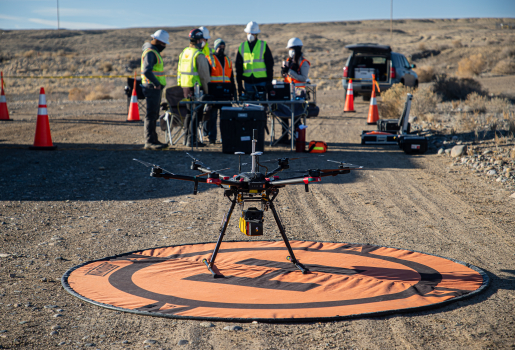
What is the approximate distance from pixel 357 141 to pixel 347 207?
18.7 feet

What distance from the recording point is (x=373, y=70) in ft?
63.2

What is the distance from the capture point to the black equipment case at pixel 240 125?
9.79 meters

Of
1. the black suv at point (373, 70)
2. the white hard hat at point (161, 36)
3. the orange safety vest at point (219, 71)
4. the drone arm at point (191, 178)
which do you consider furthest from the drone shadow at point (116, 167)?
the black suv at point (373, 70)

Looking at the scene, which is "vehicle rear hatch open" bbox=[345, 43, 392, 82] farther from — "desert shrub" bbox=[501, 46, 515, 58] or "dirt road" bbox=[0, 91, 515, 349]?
"desert shrub" bbox=[501, 46, 515, 58]

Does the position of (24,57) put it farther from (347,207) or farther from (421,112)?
(347,207)

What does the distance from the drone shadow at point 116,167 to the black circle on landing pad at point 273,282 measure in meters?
2.14

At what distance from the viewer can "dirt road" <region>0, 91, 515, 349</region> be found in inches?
129

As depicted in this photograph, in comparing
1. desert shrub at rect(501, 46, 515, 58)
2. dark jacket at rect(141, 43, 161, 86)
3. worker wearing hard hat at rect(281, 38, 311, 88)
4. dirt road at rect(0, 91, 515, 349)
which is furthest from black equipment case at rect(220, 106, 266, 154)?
desert shrub at rect(501, 46, 515, 58)

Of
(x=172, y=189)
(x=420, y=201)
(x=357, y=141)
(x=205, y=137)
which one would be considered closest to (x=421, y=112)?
(x=357, y=141)

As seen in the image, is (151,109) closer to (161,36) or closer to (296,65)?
(161,36)

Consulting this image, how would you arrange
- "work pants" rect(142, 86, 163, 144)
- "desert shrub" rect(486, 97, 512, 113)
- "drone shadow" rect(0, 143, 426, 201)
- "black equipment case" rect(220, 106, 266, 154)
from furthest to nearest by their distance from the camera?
"desert shrub" rect(486, 97, 512, 113), "work pants" rect(142, 86, 163, 144), "black equipment case" rect(220, 106, 266, 154), "drone shadow" rect(0, 143, 426, 201)

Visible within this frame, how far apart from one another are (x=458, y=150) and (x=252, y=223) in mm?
7157

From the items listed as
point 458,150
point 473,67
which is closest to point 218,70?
point 458,150

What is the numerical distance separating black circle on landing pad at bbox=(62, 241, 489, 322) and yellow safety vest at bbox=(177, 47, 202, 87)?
6.04m
